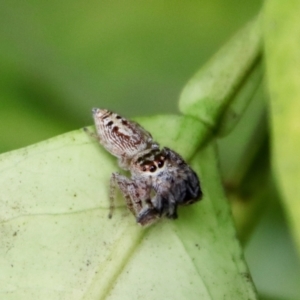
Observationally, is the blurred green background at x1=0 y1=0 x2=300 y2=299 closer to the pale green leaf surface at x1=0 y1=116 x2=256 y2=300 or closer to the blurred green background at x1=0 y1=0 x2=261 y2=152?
the blurred green background at x1=0 y1=0 x2=261 y2=152

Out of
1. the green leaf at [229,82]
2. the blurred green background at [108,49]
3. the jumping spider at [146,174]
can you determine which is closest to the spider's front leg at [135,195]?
the jumping spider at [146,174]

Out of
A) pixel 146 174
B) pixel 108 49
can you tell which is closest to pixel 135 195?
pixel 146 174

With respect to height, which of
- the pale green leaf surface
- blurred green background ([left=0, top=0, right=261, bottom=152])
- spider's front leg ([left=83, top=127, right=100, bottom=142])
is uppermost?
blurred green background ([left=0, top=0, right=261, bottom=152])

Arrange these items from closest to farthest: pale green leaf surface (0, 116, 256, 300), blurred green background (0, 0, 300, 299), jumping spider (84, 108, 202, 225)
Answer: pale green leaf surface (0, 116, 256, 300) < jumping spider (84, 108, 202, 225) < blurred green background (0, 0, 300, 299)

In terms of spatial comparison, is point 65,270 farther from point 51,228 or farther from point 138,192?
point 138,192

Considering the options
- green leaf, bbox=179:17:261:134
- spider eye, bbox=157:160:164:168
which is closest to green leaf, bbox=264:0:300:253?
green leaf, bbox=179:17:261:134

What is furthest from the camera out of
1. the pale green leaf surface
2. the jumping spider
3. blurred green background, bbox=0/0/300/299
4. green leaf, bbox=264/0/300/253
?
blurred green background, bbox=0/0/300/299

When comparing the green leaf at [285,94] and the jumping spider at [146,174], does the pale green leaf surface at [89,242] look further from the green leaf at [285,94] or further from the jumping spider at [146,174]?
the green leaf at [285,94]
